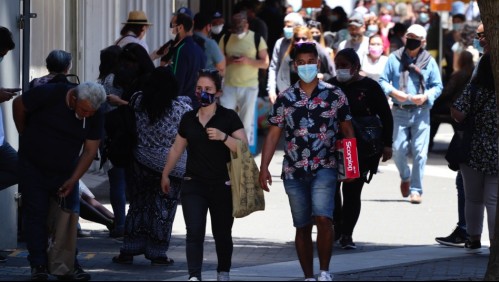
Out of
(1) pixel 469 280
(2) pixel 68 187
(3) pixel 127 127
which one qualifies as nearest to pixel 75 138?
(2) pixel 68 187

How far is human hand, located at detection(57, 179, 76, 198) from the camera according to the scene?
10.1 meters

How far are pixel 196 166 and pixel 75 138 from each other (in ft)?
3.13

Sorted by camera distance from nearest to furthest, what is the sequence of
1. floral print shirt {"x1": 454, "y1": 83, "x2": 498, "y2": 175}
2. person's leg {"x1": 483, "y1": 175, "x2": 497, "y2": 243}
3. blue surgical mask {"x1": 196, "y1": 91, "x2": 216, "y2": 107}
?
blue surgical mask {"x1": 196, "y1": 91, "x2": 216, "y2": 107}
floral print shirt {"x1": 454, "y1": 83, "x2": 498, "y2": 175}
person's leg {"x1": 483, "y1": 175, "x2": 497, "y2": 243}

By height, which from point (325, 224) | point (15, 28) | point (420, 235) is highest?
point (15, 28)

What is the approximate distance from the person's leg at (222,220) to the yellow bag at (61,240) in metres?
1.05

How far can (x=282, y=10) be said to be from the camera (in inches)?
1139

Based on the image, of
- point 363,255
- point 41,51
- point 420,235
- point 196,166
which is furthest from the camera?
point 41,51

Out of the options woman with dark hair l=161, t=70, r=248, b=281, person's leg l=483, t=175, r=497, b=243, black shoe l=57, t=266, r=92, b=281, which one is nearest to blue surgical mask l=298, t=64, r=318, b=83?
woman with dark hair l=161, t=70, r=248, b=281

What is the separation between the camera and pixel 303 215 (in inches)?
402

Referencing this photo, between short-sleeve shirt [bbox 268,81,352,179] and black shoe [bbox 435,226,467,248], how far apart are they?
9.29 ft

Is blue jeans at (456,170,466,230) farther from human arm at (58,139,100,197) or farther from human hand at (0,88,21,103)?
human hand at (0,88,21,103)

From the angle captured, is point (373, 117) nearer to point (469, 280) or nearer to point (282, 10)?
point (469, 280)

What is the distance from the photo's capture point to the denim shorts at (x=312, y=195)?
33.2 feet

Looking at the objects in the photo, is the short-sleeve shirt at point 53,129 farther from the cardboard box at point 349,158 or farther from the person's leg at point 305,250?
the cardboard box at point 349,158
